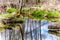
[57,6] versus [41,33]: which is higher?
[57,6]

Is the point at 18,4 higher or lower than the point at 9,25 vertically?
higher

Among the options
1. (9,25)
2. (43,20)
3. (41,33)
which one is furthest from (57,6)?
(9,25)

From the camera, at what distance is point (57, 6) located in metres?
2.30

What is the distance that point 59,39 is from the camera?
7.45ft

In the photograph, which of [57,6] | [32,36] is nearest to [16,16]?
[32,36]

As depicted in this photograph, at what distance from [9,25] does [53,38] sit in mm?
565

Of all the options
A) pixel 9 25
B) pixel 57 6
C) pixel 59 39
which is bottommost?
pixel 59 39

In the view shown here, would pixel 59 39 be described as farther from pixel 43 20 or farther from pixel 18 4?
pixel 18 4

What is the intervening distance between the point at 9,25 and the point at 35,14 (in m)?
0.35

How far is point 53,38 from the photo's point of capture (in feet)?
7.52

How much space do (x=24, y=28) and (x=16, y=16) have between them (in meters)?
0.18

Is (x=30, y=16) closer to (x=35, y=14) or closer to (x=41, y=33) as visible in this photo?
A: (x=35, y=14)

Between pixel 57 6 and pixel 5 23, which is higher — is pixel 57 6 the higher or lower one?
the higher one

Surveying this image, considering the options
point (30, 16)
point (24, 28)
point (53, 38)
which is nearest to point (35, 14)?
point (30, 16)
